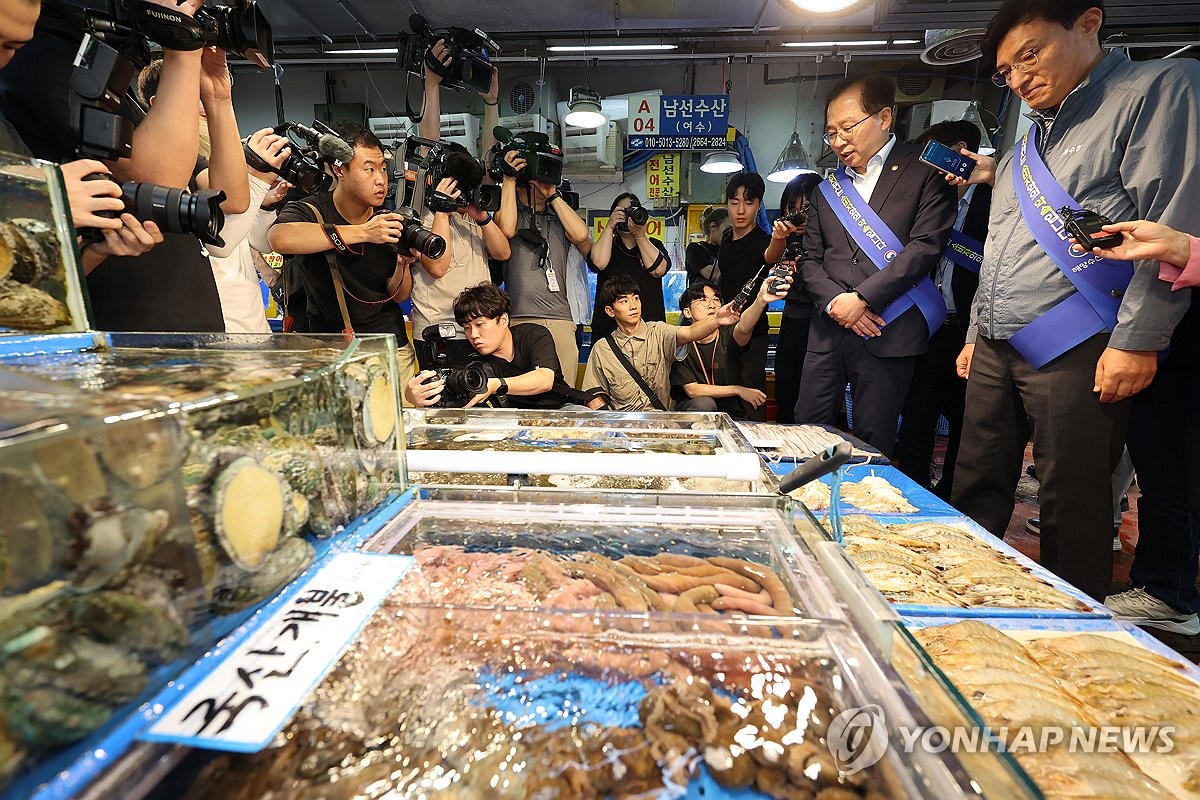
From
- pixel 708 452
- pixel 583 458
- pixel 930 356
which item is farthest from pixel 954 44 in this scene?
pixel 583 458

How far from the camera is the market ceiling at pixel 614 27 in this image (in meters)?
5.56

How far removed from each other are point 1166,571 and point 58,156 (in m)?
3.97

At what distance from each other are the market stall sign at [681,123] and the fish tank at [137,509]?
261 inches

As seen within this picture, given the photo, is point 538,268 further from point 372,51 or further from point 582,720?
point 372,51

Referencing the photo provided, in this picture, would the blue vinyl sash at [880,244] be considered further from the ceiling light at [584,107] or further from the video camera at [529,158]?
the ceiling light at [584,107]

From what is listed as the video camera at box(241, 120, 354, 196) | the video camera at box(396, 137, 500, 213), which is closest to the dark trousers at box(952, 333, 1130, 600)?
the video camera at box(396, 137, 500, 213)

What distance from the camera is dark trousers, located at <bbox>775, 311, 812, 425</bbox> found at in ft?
12.3

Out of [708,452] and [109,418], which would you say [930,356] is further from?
[109,418]

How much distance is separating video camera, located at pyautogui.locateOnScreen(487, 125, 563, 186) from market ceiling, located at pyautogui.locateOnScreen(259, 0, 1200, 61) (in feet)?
10.0

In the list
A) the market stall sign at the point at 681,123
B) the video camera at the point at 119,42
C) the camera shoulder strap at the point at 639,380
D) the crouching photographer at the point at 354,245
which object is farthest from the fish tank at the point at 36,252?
the market stall sign at the point at 681,123

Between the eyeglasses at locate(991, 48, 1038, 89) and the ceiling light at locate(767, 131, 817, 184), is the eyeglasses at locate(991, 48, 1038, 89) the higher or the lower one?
the lower one

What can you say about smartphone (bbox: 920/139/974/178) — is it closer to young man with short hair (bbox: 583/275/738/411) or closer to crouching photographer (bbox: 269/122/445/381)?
young man with short hair (bbox: 583/275/738/411)

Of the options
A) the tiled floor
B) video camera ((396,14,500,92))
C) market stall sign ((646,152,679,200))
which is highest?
market stall sign ((646,152,679,200))

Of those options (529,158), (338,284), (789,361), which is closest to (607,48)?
(529,158)
